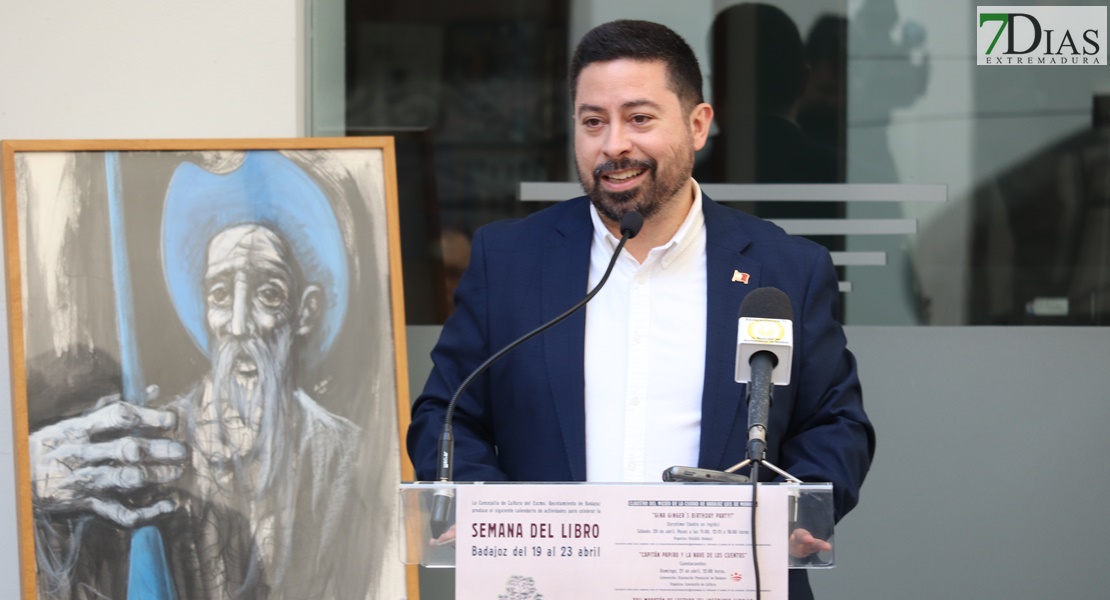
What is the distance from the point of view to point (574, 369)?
236 cm

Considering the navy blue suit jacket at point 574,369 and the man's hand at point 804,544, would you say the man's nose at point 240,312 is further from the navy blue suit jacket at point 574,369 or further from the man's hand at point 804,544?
the man's hand at point 804,544

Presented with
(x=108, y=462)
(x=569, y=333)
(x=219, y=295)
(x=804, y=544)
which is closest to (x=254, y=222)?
(x=219, y=295)

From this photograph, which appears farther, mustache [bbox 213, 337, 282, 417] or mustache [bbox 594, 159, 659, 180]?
mustache [bbox 213, 337, 282, 417]

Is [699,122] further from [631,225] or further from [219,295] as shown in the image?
[219,295]

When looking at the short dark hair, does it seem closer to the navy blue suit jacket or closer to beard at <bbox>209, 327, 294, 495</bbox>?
the navy blue suit jacket

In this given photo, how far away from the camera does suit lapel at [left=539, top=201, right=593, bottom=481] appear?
7.68ft

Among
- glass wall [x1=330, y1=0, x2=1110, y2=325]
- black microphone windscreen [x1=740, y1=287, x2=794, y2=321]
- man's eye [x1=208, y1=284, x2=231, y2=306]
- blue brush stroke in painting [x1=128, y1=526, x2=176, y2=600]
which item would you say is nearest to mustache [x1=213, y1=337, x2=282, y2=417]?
man's eye [x1=208, y1=284, x2=231, y2=306]

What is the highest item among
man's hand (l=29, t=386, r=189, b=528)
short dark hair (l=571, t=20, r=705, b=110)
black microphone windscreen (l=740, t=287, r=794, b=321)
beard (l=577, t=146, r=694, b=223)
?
short dark hair (l=571, t=20, r=705, b=110)

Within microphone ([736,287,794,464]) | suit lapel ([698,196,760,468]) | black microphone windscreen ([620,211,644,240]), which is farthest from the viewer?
suit lapel ([698,196,760,468])

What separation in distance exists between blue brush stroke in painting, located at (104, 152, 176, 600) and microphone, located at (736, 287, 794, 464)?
2.32m

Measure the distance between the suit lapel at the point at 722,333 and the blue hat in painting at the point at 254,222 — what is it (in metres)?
1.51

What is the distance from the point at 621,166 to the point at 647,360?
35 cm

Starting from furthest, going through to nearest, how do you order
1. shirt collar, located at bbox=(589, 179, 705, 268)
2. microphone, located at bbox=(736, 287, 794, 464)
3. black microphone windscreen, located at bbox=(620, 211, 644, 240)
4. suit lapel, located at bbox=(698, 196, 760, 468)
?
shirt collar, located at bbox=(589, 179, 705, 268), suit lapel, located at bbox=(698, 196, 760, 468), black microphone windscreen, located at bbox=(620, 211, 644, 240), microphone, located at bbox=(736, 287, 794, 464)

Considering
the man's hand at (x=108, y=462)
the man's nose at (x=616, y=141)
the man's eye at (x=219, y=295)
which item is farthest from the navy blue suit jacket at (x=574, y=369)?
the man's hand at (x=108, y=462)
